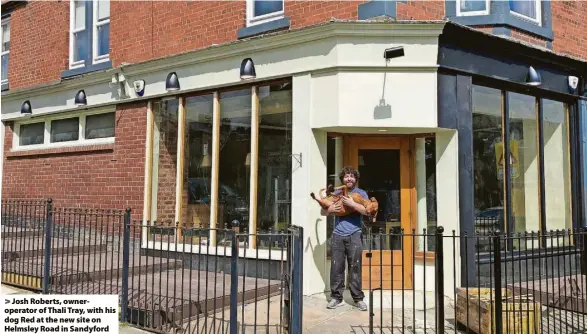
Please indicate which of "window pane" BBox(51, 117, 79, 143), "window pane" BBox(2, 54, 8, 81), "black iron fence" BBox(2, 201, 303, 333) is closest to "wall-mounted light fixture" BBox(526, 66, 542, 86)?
"black iron fence" BBox(2, 201, 303, 333)

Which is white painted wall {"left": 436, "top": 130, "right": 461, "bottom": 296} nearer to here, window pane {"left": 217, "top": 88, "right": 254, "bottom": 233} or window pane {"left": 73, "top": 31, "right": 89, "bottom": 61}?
window pane {"left": 217, "top": 88, "right": 254, "bottom": 233}

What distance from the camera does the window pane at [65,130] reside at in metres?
11.0

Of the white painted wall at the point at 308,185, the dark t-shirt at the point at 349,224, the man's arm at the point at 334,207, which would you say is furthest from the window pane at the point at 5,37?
the dark t-shirt at the point at 349,224

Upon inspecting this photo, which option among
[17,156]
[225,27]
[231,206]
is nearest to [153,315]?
[231,206]

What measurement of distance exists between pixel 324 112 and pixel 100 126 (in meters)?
5.48

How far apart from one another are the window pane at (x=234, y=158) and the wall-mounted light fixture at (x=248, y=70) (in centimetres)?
41

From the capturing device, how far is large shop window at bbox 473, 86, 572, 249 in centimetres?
775

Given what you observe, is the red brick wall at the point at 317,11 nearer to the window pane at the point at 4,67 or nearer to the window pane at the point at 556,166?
the window pane at the point at 556,166

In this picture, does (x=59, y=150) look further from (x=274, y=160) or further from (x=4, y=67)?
(x=274, y=160)

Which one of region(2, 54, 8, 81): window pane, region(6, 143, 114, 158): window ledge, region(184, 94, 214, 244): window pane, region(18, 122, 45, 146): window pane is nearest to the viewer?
region(184, 94, 214, 244): window pane

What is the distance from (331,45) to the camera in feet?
23.6

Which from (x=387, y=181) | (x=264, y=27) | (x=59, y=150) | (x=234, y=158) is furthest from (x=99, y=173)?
(x=387, y=181)

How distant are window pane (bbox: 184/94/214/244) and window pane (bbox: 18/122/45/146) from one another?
4691mm

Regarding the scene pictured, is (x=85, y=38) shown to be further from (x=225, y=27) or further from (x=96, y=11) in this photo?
(x=225, y=27)
